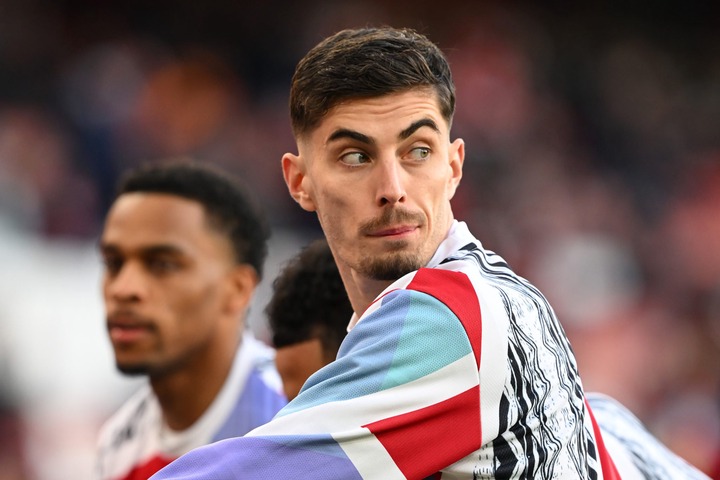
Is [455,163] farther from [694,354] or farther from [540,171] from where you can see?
[540,171]

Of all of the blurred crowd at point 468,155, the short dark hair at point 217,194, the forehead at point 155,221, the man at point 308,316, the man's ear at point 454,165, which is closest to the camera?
the man's ear at point 454,165

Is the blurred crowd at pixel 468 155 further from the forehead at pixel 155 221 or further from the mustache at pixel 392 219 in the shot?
the mustache at pixel 392 219

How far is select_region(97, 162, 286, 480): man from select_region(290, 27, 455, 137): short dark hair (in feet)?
5.63

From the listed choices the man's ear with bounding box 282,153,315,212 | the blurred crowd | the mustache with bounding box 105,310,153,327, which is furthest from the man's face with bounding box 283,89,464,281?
the blurred crowd

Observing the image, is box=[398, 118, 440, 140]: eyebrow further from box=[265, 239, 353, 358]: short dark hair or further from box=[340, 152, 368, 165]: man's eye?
box=[265, 239, 353, 358]: short dark hair

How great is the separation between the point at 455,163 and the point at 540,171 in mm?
7427

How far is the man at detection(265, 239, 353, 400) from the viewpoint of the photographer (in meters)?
3.22

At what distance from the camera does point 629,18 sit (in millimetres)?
11906

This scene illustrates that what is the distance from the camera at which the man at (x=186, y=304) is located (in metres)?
4.04

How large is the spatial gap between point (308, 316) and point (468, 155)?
6249 millimetres

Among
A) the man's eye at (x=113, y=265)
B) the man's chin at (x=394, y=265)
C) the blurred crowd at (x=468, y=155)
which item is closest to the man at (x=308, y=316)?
the man's chin at (x=394, y=265)

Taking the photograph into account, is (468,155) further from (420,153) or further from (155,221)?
(420,153)

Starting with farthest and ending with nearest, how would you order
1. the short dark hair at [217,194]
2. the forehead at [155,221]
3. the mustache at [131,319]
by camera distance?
the short dark hair at [217,194]
the forehead at [155,221]
the mustache at [131,319]

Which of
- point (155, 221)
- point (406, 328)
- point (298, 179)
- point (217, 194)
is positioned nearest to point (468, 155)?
point (217, 194)
